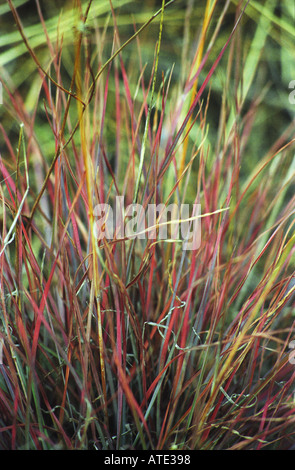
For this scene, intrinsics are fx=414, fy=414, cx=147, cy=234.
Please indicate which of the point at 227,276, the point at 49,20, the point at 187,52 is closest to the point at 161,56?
the point at 187,52

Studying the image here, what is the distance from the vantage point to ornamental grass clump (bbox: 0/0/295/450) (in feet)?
1.15

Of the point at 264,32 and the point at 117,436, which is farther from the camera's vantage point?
the point at 264,32

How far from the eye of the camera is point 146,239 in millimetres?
423

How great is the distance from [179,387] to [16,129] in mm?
329

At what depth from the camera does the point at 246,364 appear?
0.40 meters

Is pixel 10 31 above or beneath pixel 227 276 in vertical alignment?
above

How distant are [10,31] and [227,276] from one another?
38cm

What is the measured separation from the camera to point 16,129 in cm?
47

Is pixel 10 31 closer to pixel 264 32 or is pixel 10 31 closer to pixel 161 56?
pixel 161 56

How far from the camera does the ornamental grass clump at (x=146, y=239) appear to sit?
349 mm
